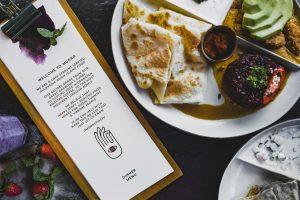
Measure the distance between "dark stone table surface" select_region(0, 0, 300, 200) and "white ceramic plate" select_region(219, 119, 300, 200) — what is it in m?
0.14

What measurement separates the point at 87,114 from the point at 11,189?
31.8 inches

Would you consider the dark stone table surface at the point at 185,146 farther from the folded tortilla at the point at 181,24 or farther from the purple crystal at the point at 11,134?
the folded tortilla at the point at 181,24

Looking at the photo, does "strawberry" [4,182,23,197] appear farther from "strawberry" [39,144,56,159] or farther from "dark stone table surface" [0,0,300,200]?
"dark stone table surface" [0,0,300,200]

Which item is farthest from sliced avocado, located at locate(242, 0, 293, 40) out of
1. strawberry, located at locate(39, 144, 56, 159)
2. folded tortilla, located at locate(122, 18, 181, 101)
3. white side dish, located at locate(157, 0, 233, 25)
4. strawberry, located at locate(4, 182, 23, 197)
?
strawberry, located at locate(4, 182, 23, 197)

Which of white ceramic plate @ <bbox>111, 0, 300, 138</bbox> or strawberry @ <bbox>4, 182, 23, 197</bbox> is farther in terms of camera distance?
strawberry @ <bbox>4, 182, 23, 197</bbox>

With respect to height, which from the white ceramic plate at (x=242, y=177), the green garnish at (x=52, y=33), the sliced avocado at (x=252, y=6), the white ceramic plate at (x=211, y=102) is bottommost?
the white ceramic plate at (x=242, y=177)

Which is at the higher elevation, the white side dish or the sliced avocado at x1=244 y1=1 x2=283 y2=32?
the white side dish

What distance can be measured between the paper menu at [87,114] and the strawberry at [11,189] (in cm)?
51

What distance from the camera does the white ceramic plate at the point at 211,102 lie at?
3.14 m

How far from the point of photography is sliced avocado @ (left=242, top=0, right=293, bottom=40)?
3.12 meters

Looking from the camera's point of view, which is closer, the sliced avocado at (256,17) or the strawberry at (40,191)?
the sliced avocado at (256,17)

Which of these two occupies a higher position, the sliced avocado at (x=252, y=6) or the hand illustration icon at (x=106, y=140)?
the sliced avocado at (x=252, y=6)

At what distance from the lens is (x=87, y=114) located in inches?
129

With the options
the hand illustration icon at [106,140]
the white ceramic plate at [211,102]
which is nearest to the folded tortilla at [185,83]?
the white ceramic plate at [211,102]
